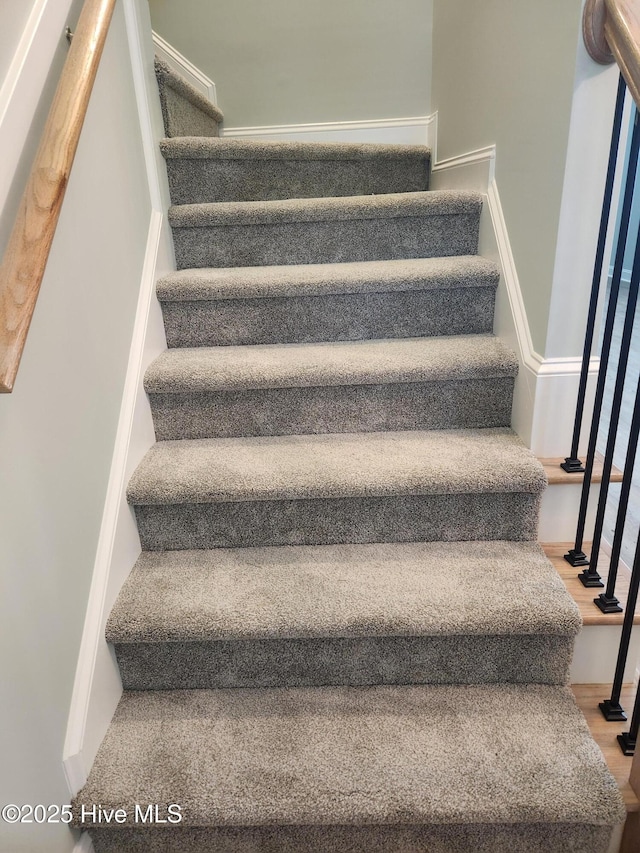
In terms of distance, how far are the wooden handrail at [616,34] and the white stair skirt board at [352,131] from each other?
5.31 ft

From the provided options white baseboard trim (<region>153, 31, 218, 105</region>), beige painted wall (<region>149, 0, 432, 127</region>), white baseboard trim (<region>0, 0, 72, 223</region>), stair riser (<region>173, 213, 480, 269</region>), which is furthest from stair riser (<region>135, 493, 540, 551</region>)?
white baseboard trim (<region>153, 31, 218, 105</region>)

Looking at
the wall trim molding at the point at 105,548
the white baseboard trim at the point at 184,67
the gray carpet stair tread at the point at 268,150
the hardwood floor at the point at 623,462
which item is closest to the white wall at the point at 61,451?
the wall trim molding at the point at 105,548

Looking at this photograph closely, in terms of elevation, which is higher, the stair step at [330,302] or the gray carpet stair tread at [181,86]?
the gray carpet stair tread at [181,86]

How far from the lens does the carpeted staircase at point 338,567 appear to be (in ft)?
3.17

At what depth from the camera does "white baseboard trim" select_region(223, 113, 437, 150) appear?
2.61 m

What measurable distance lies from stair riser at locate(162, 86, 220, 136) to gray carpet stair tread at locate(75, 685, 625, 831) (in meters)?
1.74

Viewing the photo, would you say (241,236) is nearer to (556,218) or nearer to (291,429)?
(291,429)

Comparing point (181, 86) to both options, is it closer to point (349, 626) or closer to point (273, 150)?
point (273, 150)

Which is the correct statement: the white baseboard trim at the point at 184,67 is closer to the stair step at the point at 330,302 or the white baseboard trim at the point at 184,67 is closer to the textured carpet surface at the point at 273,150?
the textured carpet surface at the point at 273,150

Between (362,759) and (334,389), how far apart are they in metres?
0.85

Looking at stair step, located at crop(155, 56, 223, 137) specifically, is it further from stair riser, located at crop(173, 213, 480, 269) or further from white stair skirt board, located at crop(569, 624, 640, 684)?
white stair skirt board, located at crop(569, 624, 640, 684)

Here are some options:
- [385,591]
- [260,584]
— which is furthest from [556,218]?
[260,584]

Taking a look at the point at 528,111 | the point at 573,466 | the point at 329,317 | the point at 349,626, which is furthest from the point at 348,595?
the point at 528,111

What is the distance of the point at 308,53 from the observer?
257 centimetres
